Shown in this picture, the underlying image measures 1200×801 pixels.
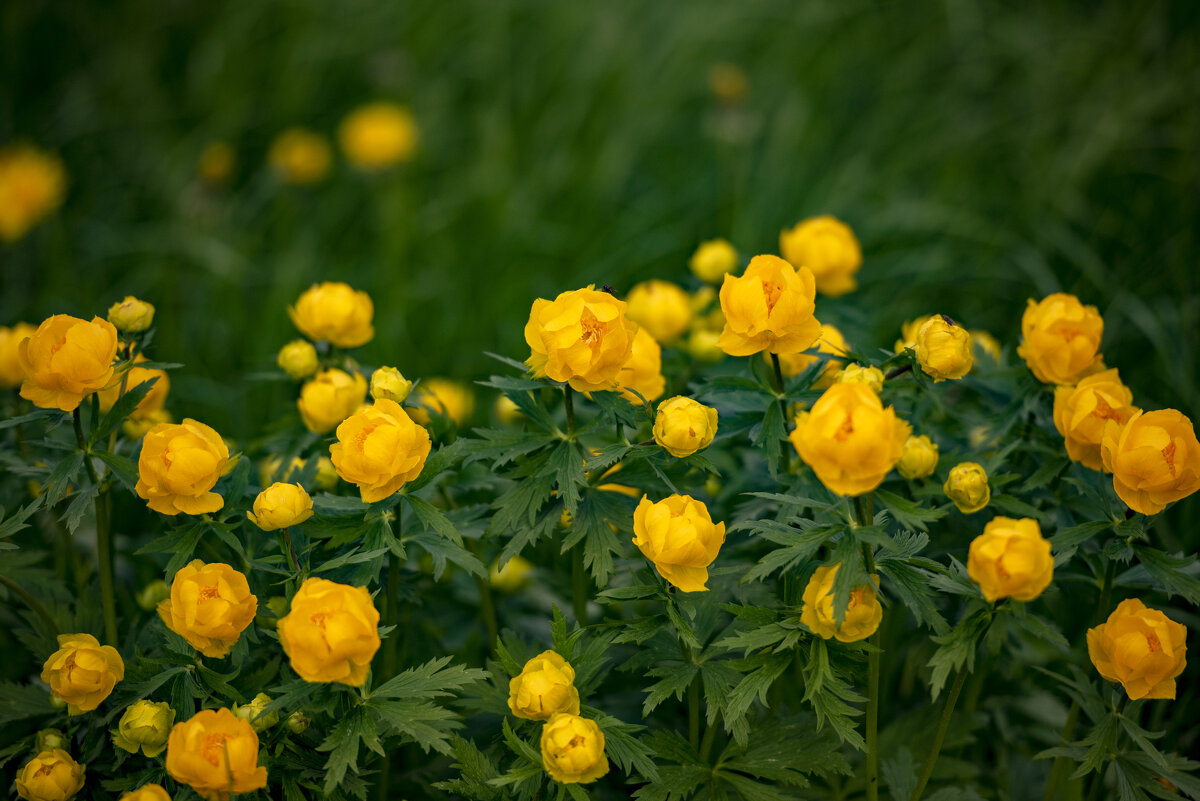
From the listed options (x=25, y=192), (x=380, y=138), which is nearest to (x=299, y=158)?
(x=380, y=138)

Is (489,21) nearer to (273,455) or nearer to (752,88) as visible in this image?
(752,88)

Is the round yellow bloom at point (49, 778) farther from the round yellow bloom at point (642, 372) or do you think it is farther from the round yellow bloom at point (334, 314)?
the round yellow bloom at point (642, 372)

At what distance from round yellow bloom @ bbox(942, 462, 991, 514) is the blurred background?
3.59 ft

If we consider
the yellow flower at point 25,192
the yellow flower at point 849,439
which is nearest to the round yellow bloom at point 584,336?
the yellow flower at point 849,439

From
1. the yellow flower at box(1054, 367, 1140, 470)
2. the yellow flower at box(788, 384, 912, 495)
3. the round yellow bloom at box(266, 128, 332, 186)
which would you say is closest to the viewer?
the yellow flower at box(788, 384, 912, 495)

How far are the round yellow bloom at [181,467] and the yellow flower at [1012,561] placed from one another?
0.84 m

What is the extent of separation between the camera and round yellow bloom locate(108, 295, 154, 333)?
1.20 meters

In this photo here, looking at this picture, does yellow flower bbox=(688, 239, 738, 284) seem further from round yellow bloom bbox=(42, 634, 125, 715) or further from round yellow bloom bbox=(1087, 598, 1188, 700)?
round yellow bloom bbox=(42, 634, 125, 715)

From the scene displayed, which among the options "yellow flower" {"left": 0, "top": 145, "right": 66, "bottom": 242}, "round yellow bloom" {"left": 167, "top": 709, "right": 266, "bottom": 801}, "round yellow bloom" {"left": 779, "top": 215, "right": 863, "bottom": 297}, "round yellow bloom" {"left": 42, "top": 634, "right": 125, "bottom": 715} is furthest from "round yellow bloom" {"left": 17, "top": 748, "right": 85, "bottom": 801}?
"yellow flower" {"left": 0, "top": 145, "right": 66, "bottom": 242}

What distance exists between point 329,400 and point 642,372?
1.38ft

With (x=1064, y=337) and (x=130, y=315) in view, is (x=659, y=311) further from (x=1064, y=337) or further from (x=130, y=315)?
(x=130, y=315)

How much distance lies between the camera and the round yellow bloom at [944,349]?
3.49ft

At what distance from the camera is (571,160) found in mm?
2918

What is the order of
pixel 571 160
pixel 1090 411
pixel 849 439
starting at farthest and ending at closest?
pixel 571 160
pixel 1090 411
pixel 849 439
